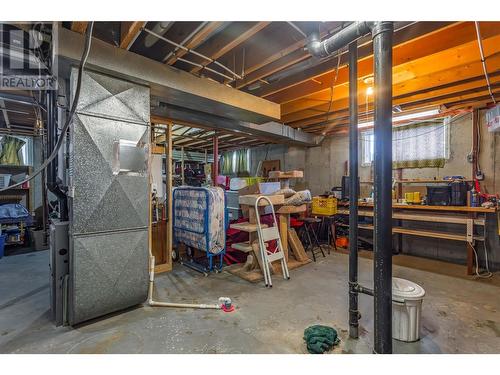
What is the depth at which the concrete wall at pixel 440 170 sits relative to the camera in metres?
3.89

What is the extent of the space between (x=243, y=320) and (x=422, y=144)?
4324 mm

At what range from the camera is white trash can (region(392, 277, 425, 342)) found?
1.98 m

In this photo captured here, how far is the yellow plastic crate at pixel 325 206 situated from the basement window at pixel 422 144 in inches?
53.4

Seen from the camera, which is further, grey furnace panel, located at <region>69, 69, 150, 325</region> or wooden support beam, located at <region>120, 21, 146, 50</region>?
grey furnace panel, located at <region>69, 69, 150, 325</region>

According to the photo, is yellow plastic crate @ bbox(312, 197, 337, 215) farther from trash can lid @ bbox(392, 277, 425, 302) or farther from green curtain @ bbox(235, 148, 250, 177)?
green curtain @ bbox(235, 148, 250, 177)

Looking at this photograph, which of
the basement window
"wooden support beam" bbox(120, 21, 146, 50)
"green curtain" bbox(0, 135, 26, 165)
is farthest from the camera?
"green curtain" bbox(0, 135, 26, 165)

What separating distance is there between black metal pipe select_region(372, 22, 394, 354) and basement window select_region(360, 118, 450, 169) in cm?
373

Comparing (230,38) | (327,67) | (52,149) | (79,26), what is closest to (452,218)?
(327,67)

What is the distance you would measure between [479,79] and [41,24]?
4428 mm

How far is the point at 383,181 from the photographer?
1502 millimetres

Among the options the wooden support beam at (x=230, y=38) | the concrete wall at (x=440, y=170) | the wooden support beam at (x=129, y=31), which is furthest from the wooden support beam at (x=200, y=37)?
the concrete wall at (x=440, y=170)

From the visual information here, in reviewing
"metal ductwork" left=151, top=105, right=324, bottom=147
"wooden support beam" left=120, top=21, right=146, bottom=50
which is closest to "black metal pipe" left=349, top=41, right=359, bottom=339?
"wooden support beam" left=120, top=21, right=146, bottom=50

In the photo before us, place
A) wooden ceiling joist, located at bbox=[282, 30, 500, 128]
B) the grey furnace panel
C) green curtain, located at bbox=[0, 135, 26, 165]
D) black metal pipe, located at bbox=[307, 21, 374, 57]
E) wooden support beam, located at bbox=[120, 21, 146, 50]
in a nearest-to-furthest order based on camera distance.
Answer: black metal pipe, located at bbox=[307, 21, 374, 57] → wooden support beam, located at bbox=[120, 21, 146, 50] → the grey furnace panel → wooden ceiling joist, located at bbox=[282, 30, 500, 128] → green curtain, located at bbox=[0, 135, 26, 165]

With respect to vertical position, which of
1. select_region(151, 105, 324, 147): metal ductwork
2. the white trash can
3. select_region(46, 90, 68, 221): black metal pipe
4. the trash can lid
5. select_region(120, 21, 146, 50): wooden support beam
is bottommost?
the white trash can
